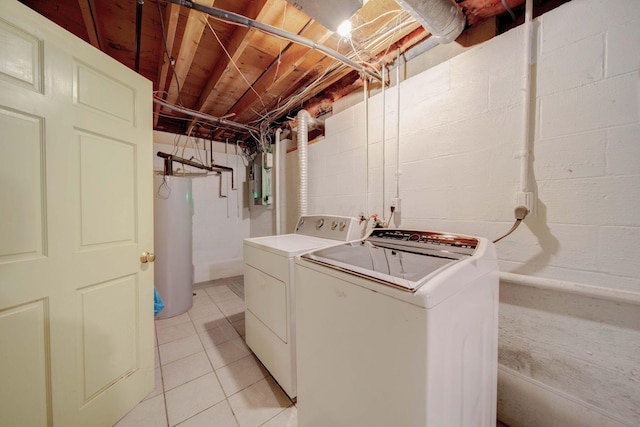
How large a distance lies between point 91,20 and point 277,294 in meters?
2.17

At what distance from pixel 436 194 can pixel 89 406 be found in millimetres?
2286

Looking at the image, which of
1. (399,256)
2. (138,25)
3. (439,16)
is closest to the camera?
(399,256)

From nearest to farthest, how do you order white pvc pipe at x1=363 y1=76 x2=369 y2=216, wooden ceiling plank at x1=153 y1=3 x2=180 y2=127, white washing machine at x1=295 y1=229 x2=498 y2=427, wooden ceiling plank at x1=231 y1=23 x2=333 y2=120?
white washing machine at x1=295 y1=229 x2=498 y2=427, wooden ceiling plank at x1=153 y1=3 x2=180 y2=127, wooden ceiling plank at x1=231 y1=23 x2=333 y2=120, white pvc pipe at x1=363 y1=76 x2=369 y2=216

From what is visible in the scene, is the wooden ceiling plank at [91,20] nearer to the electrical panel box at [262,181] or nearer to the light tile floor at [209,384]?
the electrical panel box at [262,181]

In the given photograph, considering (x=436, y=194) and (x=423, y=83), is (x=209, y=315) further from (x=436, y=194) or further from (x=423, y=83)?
(x=423, y=83)

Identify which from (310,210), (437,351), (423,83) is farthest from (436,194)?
(310,210)

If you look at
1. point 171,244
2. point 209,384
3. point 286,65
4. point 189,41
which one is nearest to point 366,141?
point 286,65

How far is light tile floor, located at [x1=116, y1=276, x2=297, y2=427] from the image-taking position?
4.16ft

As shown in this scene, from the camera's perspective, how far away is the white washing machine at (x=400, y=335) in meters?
0.66

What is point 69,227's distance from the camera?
103 cm

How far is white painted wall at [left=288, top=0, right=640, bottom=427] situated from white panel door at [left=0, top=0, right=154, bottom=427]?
76.2 inches

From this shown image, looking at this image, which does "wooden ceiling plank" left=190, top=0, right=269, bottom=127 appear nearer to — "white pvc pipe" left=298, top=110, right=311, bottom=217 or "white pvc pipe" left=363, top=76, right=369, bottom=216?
"white pvc pipe" left=298, top=110, right=311, bottom=217

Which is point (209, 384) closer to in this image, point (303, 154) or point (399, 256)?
point (399, 256)

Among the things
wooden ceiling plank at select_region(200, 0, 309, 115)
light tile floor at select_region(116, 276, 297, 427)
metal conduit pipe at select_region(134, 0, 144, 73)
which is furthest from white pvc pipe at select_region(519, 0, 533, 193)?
metal conduit pipe at select_region(134, 0, 144, 73)
